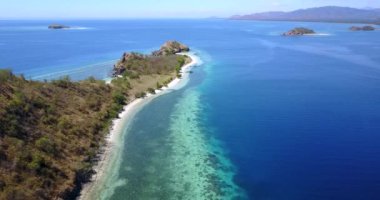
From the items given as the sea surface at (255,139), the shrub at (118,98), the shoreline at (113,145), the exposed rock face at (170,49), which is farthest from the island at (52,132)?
the exposed rock face at (170,49)

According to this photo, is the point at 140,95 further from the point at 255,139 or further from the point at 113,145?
the point at 255,139

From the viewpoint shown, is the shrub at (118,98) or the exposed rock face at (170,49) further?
the exposed rock face at (170,49)

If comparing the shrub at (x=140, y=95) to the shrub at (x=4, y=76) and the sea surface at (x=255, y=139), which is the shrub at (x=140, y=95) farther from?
the shrub at (x=4, y=76)

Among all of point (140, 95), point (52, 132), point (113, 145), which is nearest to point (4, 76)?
point (52, 132)

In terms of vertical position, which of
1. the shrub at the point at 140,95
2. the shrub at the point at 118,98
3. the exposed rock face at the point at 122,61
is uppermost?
the exposed rock face at the point at 122,61

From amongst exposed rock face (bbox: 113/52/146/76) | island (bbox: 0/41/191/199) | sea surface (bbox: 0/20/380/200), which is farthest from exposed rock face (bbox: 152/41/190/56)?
island (bbox: 0/41/191/199)

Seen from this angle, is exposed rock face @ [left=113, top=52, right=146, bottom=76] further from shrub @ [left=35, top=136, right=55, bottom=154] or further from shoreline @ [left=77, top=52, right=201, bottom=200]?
shrub @ [left=35, top=136, right=55, bottom=154]

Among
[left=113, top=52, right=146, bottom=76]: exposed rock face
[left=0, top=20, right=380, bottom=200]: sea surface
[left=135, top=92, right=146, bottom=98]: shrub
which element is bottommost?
[left=0, top=20, right=380, bottom=200]: sea surface
